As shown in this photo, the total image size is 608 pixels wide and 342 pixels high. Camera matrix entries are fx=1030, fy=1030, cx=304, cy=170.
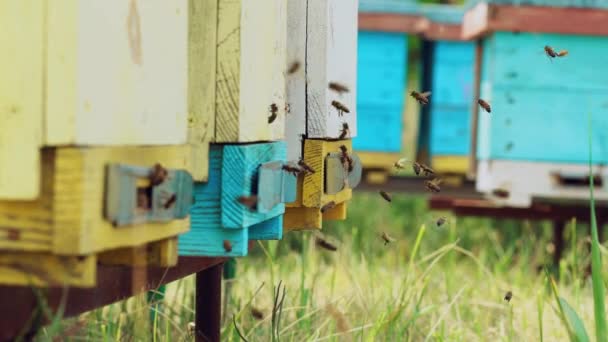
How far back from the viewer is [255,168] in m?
2.24

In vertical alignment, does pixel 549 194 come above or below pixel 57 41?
below

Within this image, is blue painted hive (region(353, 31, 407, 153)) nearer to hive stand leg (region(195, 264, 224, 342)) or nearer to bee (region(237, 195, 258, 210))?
hive stand leg (region(195, 264, 224, 342))

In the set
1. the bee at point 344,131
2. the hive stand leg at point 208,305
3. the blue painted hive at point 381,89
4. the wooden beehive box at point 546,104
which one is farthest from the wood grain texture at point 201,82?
the blue painted hive at point 381,89

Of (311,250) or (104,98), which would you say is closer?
(104,98)

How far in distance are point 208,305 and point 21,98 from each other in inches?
55.9

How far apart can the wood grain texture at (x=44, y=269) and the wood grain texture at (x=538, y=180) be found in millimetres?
3741

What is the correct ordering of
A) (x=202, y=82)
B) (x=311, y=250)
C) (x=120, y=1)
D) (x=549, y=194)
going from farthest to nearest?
(x=549, y=194)
(x=311, y=250)
(x=202, y=82)
(x=120, y=1)

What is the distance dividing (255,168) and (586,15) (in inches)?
133

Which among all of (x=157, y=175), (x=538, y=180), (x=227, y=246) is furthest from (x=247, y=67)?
(x=538, y=180)

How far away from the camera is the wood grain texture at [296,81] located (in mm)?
2664

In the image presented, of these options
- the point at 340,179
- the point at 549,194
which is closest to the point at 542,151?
the point at 549,194

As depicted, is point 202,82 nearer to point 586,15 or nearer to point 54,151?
point 54,151

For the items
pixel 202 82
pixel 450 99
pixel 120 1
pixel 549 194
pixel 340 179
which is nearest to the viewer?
pixel 120 1

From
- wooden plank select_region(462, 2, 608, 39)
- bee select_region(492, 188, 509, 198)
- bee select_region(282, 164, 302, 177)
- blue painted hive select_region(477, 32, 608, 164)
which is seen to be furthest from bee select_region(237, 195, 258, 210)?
wooden plank select_region(462, 2, 608, 39)
